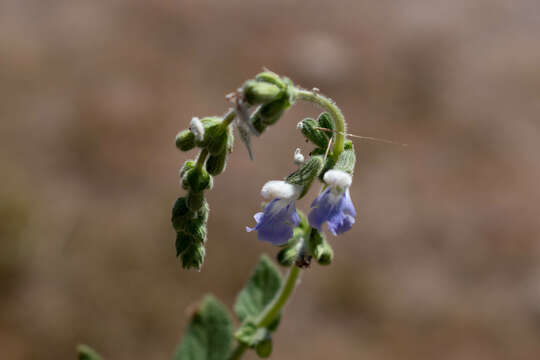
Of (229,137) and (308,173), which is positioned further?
(308,173)

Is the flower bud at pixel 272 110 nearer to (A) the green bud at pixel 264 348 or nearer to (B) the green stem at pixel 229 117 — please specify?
(B) the green stem at pixel 229 117

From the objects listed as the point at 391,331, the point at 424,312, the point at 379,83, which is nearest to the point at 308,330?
the point at 391,331

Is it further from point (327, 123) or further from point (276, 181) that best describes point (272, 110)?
point (327, 123)

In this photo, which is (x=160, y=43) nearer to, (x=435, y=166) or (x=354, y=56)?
(x=354, y=56)

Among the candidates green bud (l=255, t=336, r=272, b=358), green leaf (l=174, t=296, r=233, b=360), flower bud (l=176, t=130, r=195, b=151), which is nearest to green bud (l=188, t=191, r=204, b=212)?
flower bud (l=176, t=130, r=195, b=151)

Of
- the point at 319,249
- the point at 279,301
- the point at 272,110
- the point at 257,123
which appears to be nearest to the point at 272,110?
the point at 272,110
